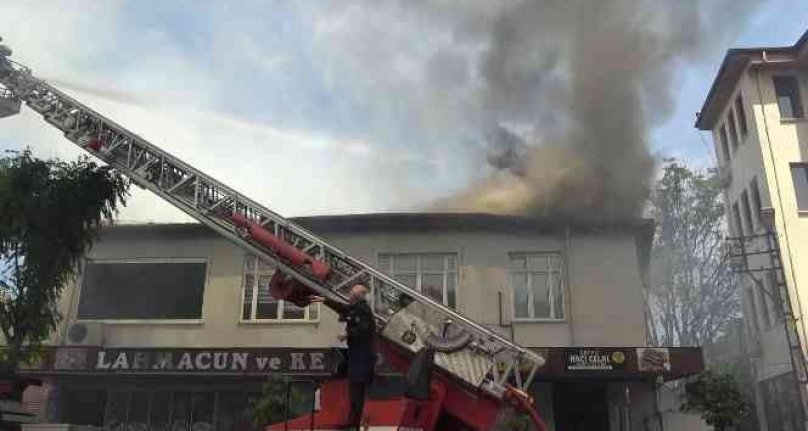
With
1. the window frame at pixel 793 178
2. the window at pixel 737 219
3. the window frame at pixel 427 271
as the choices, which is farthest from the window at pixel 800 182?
the window frame at pixel 427 271

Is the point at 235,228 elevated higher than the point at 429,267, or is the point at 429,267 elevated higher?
the point at 429,267

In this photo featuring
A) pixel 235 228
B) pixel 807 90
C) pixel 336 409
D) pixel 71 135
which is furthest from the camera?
pixel 807 90

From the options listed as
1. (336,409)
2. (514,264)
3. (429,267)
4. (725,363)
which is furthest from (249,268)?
(725,363)

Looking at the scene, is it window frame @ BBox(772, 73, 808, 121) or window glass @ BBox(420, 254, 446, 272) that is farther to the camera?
window frame @ BBox(772, 73, 808, 121)

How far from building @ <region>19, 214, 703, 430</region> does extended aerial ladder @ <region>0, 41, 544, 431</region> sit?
737 cm

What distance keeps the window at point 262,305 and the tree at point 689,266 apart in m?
18.6

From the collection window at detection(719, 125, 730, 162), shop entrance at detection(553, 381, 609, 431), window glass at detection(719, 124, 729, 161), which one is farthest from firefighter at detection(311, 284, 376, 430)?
window at detection(719, 125, 730, 162)

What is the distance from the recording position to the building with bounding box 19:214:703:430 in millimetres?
20109

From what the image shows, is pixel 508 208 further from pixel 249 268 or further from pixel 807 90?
pixel 807 90

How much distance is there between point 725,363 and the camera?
37469mm

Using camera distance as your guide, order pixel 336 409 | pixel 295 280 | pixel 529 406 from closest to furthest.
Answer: pixel 336 409 < pixel 529 406 < pixel 295 280

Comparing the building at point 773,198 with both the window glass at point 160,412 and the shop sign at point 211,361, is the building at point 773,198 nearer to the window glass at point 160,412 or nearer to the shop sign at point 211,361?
the shop sign at point 211,361

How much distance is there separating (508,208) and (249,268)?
835cm

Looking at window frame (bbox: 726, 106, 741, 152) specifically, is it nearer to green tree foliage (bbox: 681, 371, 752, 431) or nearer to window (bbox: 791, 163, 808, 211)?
window (bbox: 791, 163, 808, 211)
